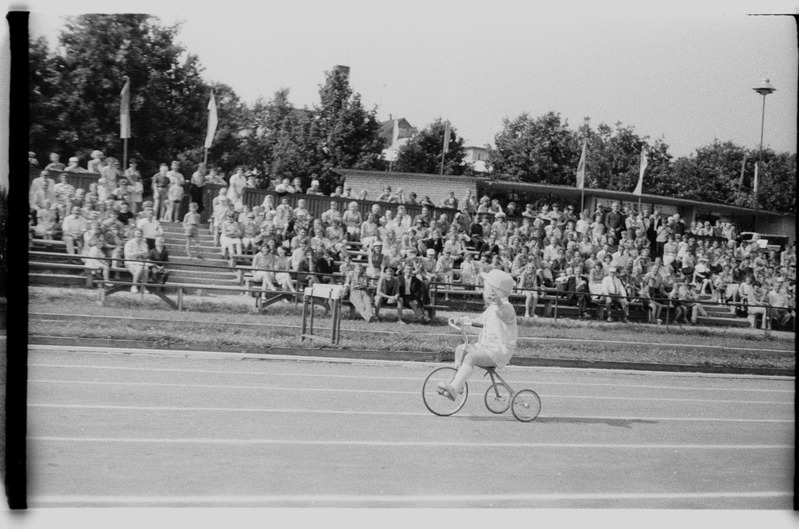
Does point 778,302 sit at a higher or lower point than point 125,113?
lower

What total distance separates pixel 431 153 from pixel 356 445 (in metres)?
7.70

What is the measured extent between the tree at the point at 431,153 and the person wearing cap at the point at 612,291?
3.38m

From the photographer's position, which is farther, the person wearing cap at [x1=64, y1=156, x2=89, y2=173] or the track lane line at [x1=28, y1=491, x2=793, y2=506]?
the person wearing cap at [x1=64, y1=156, x2=89, y2=173]

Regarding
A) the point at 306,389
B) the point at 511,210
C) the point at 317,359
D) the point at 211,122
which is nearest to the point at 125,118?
the point at 211,122

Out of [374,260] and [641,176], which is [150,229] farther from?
[641,176]

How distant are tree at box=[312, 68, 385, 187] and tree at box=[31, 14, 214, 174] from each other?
63.8 inches

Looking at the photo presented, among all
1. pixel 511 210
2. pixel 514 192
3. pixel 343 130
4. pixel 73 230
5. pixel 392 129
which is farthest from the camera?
pixel 511 210

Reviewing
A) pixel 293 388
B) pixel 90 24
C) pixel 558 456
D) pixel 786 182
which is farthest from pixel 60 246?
pixel 786 182

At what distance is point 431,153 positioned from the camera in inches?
609

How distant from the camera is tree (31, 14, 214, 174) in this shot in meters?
8.28

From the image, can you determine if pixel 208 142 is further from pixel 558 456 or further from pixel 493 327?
pixel 558 456

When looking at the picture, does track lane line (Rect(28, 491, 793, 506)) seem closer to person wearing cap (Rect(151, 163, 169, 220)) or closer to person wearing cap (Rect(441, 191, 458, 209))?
person wearing cap (Rect(151, 163, 169, 220))

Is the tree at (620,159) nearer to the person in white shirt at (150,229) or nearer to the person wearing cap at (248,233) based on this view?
the person wearing cap at (248,233)

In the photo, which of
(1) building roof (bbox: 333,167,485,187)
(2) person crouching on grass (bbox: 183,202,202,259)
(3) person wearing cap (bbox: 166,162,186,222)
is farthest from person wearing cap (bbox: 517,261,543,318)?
(3) person wearing cap (bbox: 166,162,186,222)
